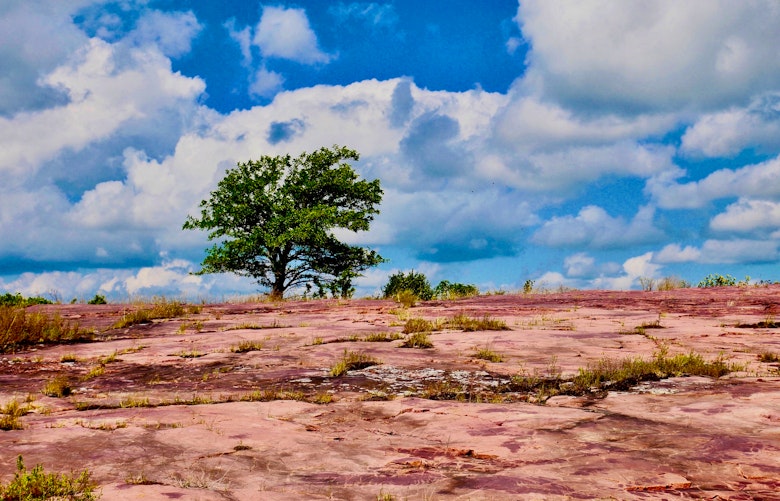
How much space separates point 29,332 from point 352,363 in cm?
723

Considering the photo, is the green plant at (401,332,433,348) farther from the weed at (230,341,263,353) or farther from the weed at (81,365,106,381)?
the weed at (81,365,106,381)

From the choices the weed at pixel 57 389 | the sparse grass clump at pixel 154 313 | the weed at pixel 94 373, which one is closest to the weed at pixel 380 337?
the weed at pixel 94 373

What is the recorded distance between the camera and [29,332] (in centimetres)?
1238

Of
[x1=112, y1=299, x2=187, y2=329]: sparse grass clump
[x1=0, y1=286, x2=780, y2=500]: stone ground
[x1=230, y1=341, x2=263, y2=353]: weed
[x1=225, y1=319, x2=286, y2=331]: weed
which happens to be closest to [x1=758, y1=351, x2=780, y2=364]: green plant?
[x1=0, y1=286, x2=780, y2=500]: stone ground

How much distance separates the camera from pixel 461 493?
4020mm

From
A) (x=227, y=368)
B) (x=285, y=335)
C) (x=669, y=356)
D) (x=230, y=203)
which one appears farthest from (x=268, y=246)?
(x=669, y=356)

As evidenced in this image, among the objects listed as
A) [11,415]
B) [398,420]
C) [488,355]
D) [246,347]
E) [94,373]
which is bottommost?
[398,420]

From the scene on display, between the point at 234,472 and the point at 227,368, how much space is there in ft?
15.7

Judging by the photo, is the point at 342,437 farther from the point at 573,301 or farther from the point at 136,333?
the point at 573,301

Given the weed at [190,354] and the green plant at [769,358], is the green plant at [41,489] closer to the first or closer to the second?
the weed at [190,354]

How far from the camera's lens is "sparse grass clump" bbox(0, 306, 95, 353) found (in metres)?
11.8

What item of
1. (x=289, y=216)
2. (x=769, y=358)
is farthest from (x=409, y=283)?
(x=769, y=358)

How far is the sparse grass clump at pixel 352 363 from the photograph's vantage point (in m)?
8.65

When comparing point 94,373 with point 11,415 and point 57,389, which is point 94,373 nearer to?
point 57,389
